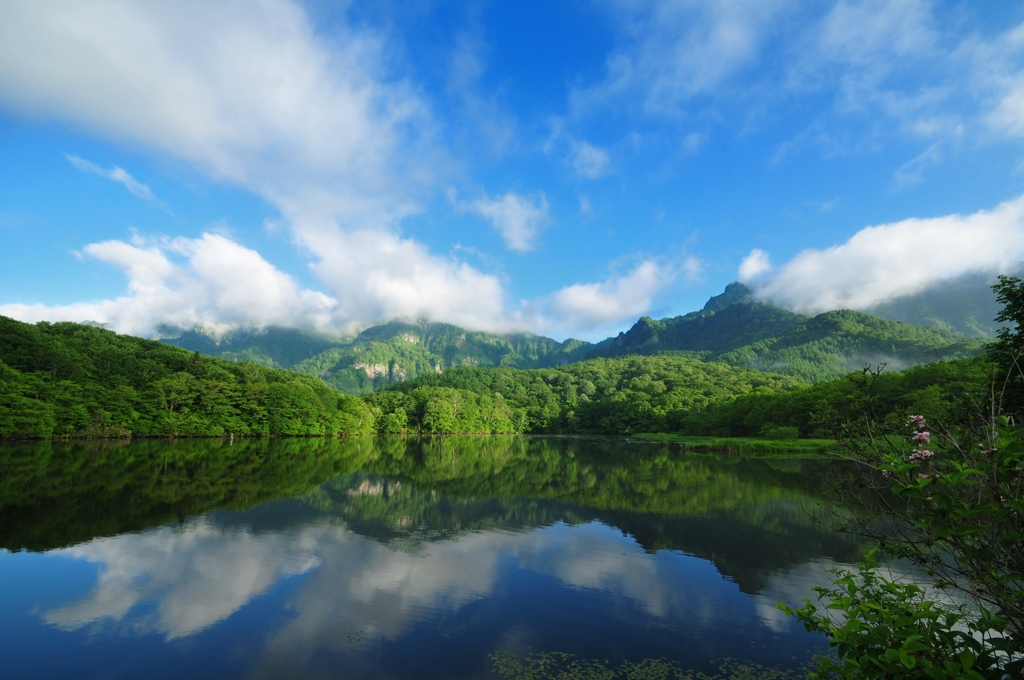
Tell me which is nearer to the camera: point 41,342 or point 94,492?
point 94,492

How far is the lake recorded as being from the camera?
9.85 m

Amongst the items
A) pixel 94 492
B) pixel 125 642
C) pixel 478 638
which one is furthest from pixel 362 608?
pixel 94 492

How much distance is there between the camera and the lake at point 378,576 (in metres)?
9.85

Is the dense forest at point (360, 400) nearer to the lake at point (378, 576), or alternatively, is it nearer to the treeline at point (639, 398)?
the treeline at point (639, 398)

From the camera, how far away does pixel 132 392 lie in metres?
64.9

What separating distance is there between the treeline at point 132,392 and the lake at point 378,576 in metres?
35.7

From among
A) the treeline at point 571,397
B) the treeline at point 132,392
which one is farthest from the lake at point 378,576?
the treeline at point 571,397

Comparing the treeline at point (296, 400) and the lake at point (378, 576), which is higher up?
the treeline at point (296, 400)

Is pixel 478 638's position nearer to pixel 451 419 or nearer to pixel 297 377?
pixel 297 377

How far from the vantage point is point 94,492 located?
24453 millimetres

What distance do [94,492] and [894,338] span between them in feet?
739

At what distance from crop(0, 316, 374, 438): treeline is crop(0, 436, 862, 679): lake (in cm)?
3569

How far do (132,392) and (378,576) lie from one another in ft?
231

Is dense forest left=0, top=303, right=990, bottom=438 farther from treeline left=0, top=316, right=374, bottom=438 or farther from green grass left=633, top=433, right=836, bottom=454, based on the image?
green grass left=633, top=433, right=836, bottom=454
